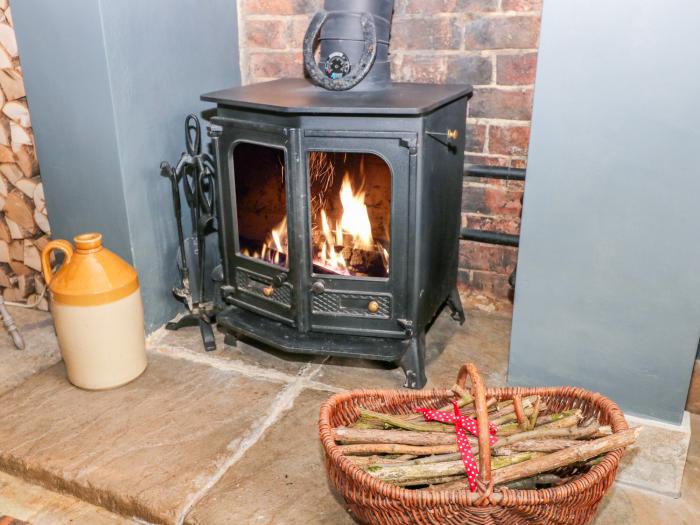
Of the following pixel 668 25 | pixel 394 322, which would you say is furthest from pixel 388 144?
pixel 668 25

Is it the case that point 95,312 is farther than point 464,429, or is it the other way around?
point 95,312

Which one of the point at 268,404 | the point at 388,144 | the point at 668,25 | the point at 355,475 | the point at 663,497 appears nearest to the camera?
the point at 355,475

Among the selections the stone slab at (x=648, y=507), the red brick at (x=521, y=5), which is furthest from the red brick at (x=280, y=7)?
the stone slab at (x=648, y=507)

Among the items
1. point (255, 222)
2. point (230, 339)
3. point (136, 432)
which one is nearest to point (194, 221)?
point (255, 222)

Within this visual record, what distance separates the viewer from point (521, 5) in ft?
7.05

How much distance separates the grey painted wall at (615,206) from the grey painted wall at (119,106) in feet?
4.08

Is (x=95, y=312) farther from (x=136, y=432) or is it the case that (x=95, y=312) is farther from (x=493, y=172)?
(x=493, y=172)

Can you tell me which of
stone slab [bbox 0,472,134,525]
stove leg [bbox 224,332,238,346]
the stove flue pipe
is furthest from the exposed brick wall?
stone slab [bbox 0,472,134,525]

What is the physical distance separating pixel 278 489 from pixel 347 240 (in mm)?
790

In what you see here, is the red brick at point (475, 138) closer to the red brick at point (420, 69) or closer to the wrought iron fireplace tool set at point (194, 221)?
the red brick at point (420, 69)

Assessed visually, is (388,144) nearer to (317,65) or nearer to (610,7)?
(317,65)

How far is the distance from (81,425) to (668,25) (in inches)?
71.5

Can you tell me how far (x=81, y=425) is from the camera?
6.21ft

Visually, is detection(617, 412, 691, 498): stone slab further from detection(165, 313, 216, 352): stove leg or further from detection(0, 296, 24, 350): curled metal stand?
detection(0, 296, 24, 350): curled metal stand
